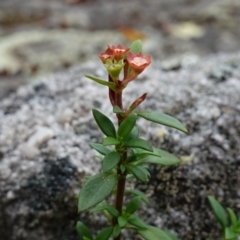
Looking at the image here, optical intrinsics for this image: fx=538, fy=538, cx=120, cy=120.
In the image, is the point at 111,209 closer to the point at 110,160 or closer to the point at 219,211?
the point at 110,160

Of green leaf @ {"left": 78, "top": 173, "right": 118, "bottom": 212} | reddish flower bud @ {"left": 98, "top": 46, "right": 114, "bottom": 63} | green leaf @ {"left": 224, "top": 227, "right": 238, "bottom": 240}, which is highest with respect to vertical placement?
reddish flower bud @ {"left": 98, "top": 46, "right": 114, "bottom": 63}

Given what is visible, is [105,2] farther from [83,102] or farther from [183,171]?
[183,171]

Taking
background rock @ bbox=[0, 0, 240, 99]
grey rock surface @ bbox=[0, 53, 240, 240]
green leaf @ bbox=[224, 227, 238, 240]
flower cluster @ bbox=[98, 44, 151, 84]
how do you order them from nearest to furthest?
flower cluster @ bbox=[98, 44, 151, 84], green leaf @ bbox=[224, 227, 238, 240], grey rock surface @ bbox=[0, 53, 240, 240], background rock @ bbox=[0, 0, 240, 99]

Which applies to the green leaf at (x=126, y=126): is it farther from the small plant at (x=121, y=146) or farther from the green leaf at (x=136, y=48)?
the green leaf at (x=136, y=48)

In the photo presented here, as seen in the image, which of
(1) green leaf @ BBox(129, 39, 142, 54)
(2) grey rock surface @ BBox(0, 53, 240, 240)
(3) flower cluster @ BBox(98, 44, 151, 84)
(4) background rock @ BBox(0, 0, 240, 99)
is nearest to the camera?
(3) flower cluster @ BBox(98, 44, 151, 84)

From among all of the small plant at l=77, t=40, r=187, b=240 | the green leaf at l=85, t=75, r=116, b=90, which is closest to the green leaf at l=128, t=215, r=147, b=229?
the small plant at l=77, t=40, r=187, b=240

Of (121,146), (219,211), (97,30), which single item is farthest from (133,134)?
(97,30)

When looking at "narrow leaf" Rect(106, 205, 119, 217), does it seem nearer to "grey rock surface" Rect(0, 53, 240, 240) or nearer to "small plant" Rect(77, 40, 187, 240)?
"small plant" Rect(77, 40, 187, 240)

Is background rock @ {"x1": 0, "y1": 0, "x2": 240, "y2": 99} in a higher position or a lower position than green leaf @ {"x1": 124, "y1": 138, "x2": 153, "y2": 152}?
lower
